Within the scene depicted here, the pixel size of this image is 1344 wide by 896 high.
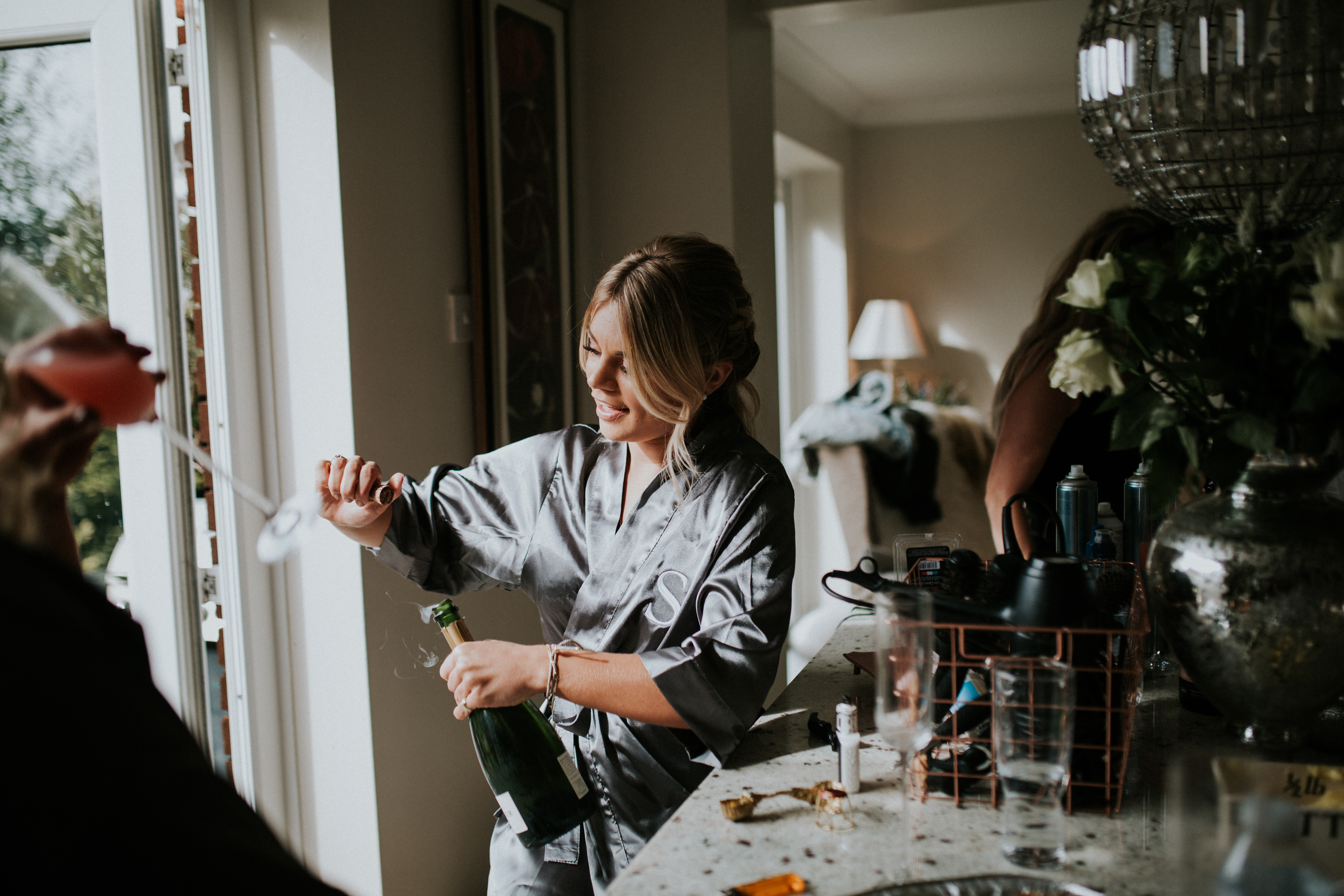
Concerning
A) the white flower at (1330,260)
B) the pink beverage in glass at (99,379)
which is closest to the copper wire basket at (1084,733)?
the white flower at (1330,260)

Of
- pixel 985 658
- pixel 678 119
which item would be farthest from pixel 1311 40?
pixel 678 119

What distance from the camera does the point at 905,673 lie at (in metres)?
0.92

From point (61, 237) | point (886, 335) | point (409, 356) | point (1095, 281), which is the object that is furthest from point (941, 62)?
point (1095, 281)

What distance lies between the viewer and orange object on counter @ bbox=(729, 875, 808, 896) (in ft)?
2.81

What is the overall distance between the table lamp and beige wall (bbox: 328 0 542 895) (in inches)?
161

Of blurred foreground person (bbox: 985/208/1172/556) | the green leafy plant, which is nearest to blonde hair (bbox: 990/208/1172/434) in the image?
blurred foreground person (bbox: 985/208/1172/556)

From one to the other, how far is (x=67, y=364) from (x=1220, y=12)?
115cm

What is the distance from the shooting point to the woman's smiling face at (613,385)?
1410 mm

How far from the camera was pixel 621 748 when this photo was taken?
1364mm

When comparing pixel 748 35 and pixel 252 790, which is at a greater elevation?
pixel 748 35

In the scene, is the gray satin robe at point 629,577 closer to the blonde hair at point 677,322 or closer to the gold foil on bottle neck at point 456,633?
the blonde hair at point 677,322

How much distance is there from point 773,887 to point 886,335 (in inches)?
216

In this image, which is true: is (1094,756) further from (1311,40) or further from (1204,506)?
(1311,40)

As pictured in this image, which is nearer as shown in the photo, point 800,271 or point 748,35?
point 748,35
